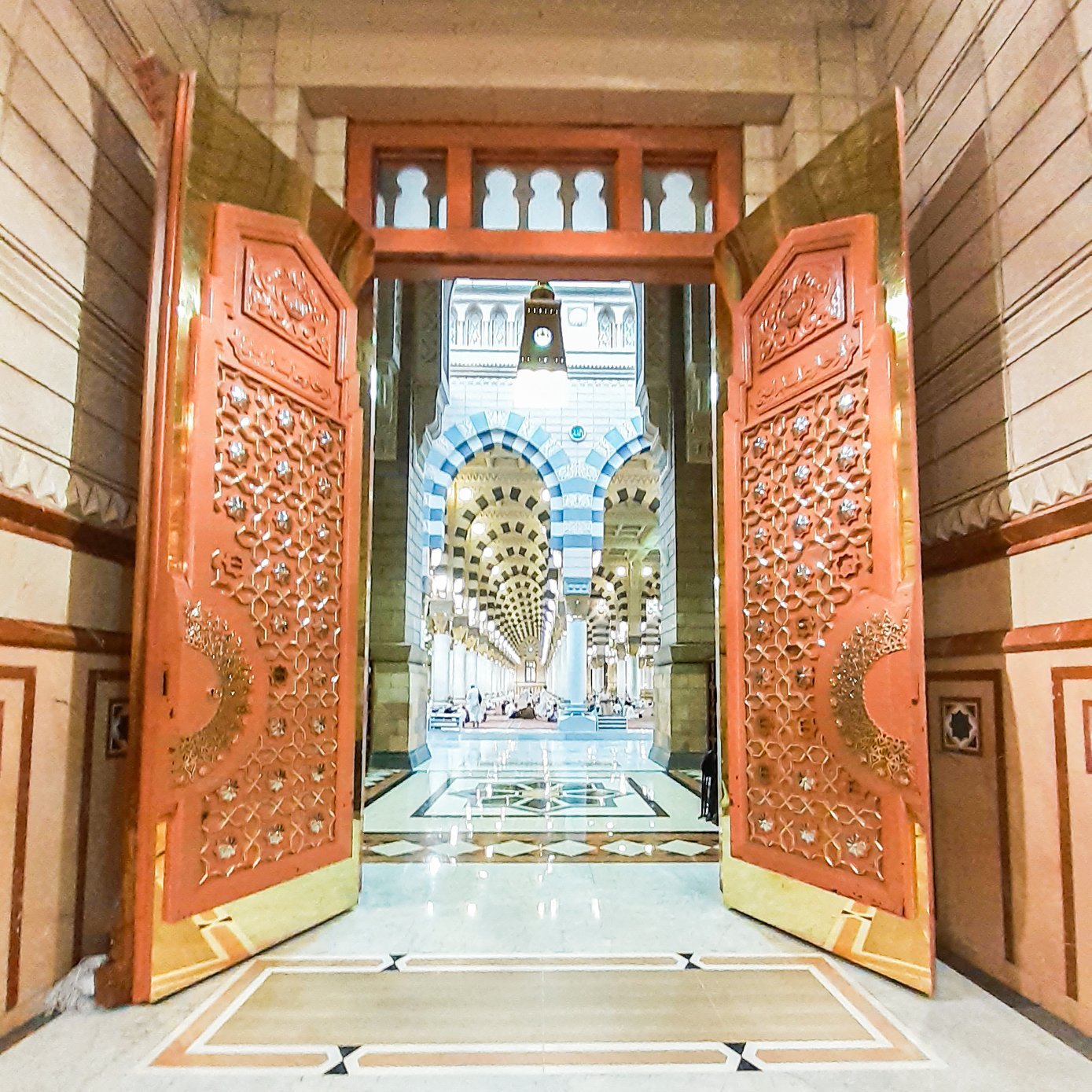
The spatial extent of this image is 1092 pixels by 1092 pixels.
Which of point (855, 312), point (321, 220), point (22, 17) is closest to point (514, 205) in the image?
point (321, 220)

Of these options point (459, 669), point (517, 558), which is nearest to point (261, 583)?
point (517, 558)

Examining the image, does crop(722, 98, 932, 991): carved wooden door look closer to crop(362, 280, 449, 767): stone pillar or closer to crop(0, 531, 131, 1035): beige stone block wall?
crop(0, 531, 131, 1035): beige stone block wall

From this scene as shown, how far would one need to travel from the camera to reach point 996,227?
2268mm

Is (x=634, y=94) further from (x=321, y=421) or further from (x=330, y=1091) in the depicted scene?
(x=330, y=1091)

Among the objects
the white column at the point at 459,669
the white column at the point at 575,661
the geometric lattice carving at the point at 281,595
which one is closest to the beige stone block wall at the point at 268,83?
the geometric lattice carving at the point at 281,595

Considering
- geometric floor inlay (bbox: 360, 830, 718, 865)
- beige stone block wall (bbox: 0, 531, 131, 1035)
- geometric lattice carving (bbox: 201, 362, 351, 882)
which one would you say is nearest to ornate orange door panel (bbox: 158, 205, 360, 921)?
geometric lattice carving (bbox: 201, 362, 351, 882)

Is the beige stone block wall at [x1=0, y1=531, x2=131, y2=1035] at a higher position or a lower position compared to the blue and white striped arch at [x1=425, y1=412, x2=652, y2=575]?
lower

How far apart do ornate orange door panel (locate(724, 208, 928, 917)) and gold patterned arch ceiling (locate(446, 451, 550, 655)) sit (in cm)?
1241

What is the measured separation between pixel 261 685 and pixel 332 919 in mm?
870

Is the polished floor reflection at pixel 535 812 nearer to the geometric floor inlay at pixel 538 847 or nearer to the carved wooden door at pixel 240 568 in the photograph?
the geometric floor inlay at pixel 538 847

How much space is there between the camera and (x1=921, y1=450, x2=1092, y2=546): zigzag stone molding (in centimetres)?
189

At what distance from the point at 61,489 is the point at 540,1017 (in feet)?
5.77

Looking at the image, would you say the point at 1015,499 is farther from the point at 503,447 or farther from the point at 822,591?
the point at 503,447

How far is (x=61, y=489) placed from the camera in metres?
2.10
